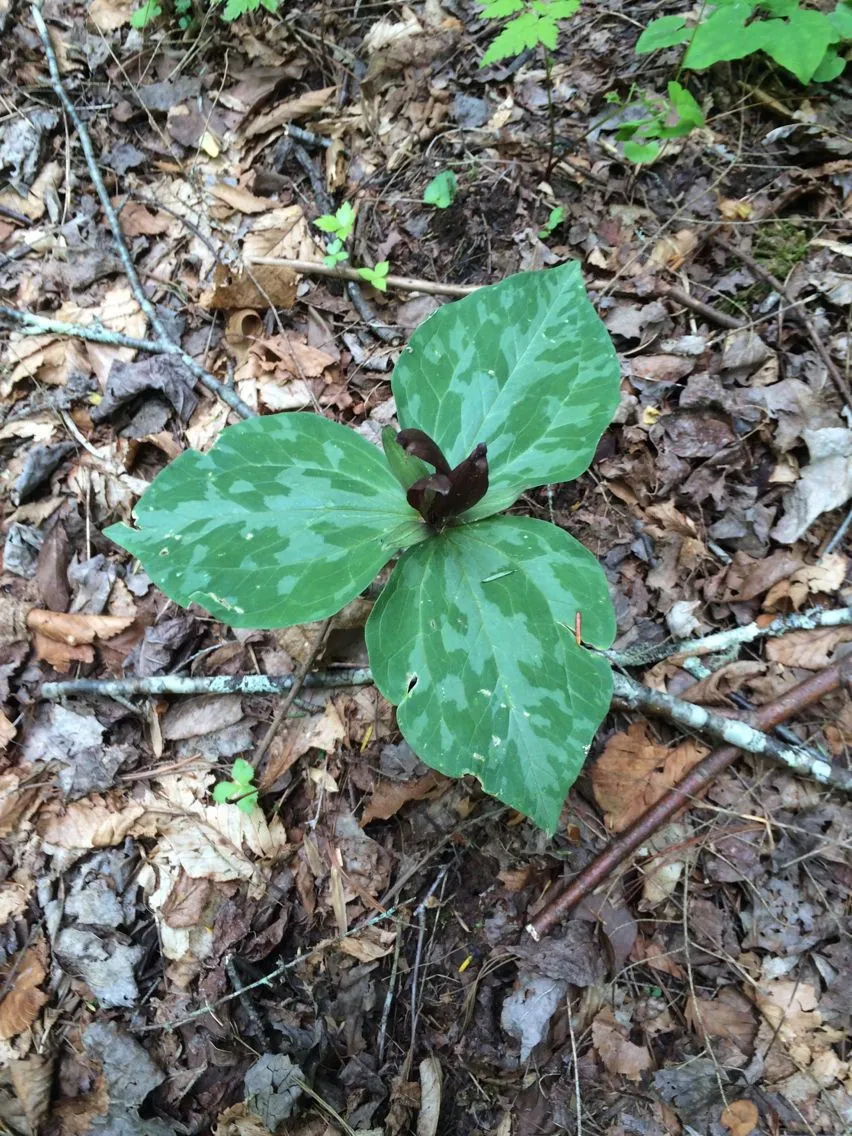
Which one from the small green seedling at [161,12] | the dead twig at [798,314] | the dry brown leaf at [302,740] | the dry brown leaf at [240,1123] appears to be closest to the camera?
the dry brown leaf at [240,1123]

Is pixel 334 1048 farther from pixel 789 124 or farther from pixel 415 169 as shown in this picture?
pixel 789 124

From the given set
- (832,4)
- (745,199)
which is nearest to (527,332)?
(745,199)

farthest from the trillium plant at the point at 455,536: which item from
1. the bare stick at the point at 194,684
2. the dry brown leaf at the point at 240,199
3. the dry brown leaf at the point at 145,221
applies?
the dry brown leaf at the point at 145,221

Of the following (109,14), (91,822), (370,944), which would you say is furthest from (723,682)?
(109,14)

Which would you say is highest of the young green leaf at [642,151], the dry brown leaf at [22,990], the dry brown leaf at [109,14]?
the dry brown leaf at [109,14]

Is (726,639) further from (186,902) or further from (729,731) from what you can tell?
(186,902)

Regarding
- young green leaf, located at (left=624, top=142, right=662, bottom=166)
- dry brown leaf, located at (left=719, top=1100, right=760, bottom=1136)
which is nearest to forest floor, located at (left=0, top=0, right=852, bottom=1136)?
dry brown leaf, located at (left=719, top=1100, right=760, bottom=1136)

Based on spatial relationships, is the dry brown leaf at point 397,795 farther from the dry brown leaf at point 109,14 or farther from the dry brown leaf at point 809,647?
the dry brown leaf at point 109,14
